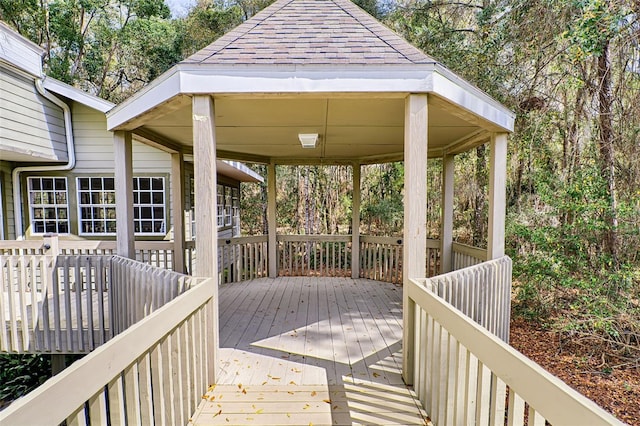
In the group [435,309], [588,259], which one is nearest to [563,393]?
[435,309]

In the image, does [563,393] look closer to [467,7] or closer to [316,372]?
[316,372]

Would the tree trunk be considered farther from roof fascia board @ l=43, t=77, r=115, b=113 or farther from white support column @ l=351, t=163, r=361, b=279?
roof fascia board @ l=43, t=77, r=115, b=113

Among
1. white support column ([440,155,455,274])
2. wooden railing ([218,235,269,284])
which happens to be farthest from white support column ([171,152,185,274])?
white support column ([440,155,455,274])

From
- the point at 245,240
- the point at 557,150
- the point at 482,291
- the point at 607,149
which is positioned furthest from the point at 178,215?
the point at 557,150

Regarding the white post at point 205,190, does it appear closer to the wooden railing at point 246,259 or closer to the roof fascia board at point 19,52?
the wooden railing at point 246,259

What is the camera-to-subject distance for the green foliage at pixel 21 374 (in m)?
4.68

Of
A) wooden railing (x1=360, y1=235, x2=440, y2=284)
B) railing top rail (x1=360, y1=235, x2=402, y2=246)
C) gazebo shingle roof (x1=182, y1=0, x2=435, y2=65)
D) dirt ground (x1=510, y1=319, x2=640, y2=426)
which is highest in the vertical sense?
gazebo shingle roof (x1=182, y1=0, x2=435, y2=65)

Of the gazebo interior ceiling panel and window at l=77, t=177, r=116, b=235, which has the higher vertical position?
the gazebo interior ceiling panel

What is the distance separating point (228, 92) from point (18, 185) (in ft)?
21.5

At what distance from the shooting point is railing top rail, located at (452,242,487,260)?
4353 millimetres

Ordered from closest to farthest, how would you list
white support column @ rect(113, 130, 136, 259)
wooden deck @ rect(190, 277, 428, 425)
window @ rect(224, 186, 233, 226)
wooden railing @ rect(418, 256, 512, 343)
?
wooden deck @ rect(190, 277, 428, 425), wooden railing @ rect(418, 256, 512, 343), white support column @ rect(113, 130, 136, 259), window @ rect(224, 186, 233, 226)

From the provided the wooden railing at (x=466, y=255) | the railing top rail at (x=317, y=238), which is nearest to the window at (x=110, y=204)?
the railing top rail at (x=317, y=238)

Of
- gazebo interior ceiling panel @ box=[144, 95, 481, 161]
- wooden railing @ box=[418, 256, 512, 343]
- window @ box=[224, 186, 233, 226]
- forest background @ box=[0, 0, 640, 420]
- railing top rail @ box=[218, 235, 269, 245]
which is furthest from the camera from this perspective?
window @ box=[224, 186, 233, 226]

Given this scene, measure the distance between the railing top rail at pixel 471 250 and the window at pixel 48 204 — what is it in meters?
7.48
